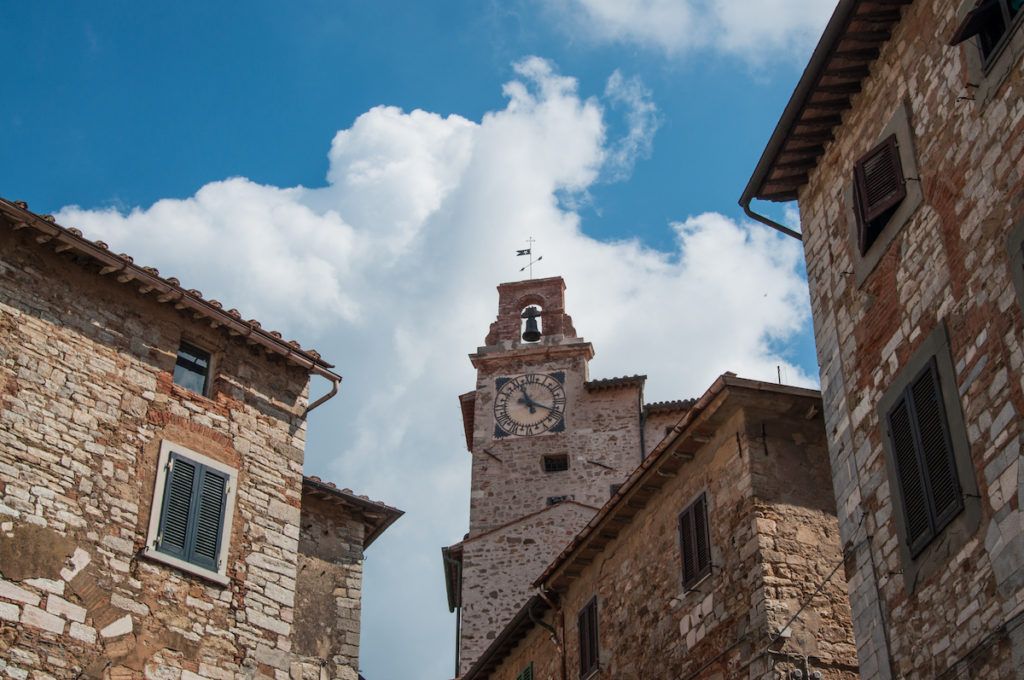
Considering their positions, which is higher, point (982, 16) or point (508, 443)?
point (508, 443)

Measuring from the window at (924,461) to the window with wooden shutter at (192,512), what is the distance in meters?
8.13

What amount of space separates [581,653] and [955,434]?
915 cm

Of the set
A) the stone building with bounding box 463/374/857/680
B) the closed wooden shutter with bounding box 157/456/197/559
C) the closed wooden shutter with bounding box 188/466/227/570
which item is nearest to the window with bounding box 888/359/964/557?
the stone building with bounding box 463/374/857/680

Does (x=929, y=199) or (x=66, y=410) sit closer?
(x=929, y=199)

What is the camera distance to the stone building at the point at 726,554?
528 inches

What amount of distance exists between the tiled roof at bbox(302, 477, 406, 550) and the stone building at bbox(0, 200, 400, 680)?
8cm

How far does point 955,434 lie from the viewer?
959 centimetres

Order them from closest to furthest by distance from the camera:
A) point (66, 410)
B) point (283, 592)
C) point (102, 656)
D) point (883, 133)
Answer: point (883, 133) < point (102, 656) < point (66, 410) < point (283, 592)

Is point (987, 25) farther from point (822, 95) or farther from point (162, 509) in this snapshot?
point (162, 509)

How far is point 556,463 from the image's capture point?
35.4 m

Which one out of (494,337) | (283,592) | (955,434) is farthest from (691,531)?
(494,337)

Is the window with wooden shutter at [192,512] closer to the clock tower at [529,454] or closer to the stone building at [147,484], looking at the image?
the stone building at [147,484]

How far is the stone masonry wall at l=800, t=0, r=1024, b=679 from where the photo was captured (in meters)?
8.92

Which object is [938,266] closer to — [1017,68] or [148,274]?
[1017,68]
